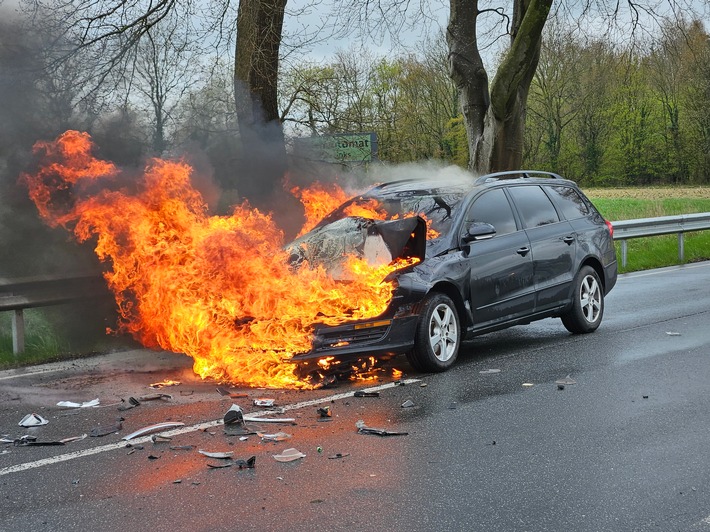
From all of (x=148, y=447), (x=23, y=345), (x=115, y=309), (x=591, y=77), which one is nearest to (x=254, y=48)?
(x=115, y=309)

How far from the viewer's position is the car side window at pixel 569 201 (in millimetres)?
9883

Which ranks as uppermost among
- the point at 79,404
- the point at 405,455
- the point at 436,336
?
the point at 436,336

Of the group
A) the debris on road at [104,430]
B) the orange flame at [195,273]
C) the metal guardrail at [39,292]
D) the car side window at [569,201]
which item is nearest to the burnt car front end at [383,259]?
the orange flame at [195,273]

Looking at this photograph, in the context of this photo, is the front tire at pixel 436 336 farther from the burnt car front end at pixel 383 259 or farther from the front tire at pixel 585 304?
the front tire at pixel 585 304

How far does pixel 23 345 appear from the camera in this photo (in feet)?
A: 31.1

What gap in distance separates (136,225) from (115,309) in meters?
1.58

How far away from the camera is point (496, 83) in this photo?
15461 millimetres

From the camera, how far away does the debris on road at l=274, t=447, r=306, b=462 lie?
523cm

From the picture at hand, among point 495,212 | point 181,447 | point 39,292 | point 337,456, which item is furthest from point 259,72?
point 337,456

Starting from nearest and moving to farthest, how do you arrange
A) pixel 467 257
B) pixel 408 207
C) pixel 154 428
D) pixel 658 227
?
pixel 154 428 < pixel 467 257 < pixel 408 207 < pixel 658 227

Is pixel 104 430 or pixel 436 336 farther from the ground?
pixel 436 336

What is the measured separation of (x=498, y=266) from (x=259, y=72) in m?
5.73

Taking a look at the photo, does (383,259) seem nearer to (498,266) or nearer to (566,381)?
(498,266)

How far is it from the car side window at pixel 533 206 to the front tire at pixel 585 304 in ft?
2.57
